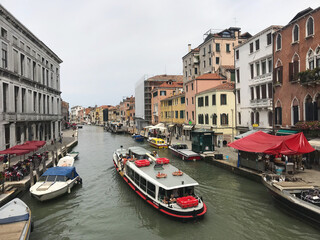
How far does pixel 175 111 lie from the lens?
5169 cm

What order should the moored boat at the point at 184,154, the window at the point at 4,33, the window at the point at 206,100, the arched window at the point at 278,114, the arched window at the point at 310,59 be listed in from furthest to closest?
the window at the point at 206,100, the moored boat at the point at 184,154, the window at the point at 4,33, the arched window at the point at 278,114, the arched window at the point at 310,59

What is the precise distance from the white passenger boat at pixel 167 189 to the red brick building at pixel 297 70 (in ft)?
43.1

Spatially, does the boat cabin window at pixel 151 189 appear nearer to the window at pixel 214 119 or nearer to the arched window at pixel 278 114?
the arched window at pixel 278 114

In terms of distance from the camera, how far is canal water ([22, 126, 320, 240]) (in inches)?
468

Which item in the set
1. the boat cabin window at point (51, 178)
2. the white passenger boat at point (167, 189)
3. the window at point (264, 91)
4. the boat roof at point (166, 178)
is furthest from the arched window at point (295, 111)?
the boat cabin window at point (51, 178)

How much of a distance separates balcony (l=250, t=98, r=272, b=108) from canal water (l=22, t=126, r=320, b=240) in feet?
32.0

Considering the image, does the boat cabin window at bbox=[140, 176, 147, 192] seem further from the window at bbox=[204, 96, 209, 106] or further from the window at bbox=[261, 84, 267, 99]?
the window at bbox=[204, 96, 209, 106]

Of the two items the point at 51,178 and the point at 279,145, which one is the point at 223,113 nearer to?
the point at 279,145

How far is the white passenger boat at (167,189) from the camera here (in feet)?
41.6

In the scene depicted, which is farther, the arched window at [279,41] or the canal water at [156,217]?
the arched window at [279,41]

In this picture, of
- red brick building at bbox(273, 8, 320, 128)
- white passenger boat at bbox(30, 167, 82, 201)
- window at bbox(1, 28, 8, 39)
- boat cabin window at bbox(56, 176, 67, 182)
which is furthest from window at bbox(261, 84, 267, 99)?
window at bbox(1, 28, 8, 39)

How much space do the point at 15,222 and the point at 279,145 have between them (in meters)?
→ 16.9

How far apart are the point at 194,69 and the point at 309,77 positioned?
3568 cm

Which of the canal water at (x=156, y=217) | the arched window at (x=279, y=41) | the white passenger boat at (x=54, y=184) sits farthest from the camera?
the arched window at (x=279, y=41)
